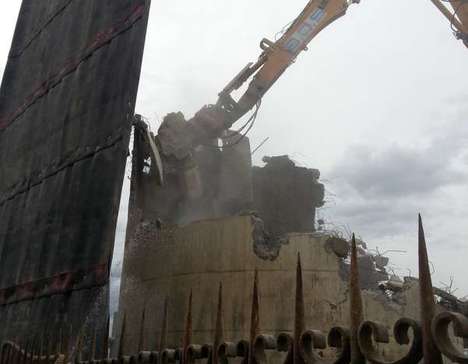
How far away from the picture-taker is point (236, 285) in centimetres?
755

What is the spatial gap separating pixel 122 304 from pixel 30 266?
4665mm

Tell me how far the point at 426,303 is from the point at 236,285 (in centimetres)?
666

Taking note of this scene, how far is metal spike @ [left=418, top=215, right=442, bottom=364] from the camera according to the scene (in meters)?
0.97

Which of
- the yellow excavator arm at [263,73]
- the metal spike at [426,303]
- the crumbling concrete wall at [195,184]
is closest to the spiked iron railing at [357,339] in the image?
the metal spike at [426,303]

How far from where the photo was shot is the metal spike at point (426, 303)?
0.97 metres

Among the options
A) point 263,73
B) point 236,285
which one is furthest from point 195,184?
point 236,285

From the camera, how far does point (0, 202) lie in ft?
20.5

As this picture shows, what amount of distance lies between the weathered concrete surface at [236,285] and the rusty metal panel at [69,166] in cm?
227

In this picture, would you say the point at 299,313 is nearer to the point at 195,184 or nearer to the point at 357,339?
the point at 357,339

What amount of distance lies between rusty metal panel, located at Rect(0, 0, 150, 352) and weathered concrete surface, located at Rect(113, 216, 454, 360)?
7.45 feet

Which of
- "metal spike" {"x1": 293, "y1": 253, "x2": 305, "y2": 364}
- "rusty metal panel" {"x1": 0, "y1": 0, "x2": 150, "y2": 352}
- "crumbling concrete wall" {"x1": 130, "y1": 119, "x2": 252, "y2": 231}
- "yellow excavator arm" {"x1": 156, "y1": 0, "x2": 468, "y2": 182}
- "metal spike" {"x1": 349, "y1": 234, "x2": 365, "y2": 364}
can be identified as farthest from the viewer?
"yellow excavator arm" {"x1": 156, "y1": 0, "x2": 468, "y2": 182}

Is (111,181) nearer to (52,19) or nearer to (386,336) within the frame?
(386,336)

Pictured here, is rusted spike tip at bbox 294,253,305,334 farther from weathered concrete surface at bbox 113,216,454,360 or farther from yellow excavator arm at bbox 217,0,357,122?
yellow excavator arm at bbox 217,0,357,122

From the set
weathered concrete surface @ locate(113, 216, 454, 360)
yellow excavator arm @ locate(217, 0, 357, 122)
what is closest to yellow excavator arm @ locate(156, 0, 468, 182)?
yellow excavator arm @ locate(217, 0, 357, 122)
